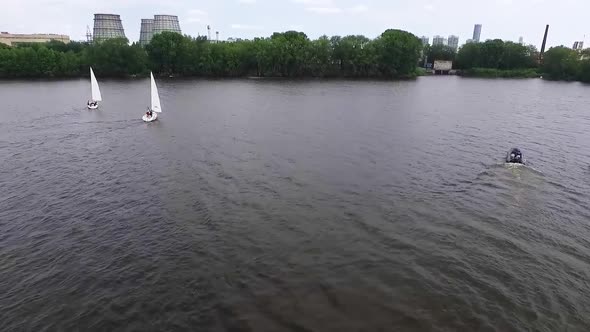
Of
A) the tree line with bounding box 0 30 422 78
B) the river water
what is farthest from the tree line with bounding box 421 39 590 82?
the river water

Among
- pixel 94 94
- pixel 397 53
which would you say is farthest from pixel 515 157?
pixel 397 53

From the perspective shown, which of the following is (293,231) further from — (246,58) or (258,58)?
(246,58)

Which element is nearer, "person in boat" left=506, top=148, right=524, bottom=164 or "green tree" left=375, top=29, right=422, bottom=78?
"person in boat" left=506, top=148, right=524, bottom=164

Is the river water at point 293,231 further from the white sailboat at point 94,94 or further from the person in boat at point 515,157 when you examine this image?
the white sailboat at point 94,94

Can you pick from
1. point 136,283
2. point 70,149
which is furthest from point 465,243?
point 70,149

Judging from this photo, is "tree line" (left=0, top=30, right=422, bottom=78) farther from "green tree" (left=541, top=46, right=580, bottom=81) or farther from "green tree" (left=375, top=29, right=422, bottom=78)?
"green tree" (left=541, top=46, right=580, bottom=81)

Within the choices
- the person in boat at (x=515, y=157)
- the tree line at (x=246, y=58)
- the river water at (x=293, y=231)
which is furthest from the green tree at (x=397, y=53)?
the person in boat at (x=515, y=157)
